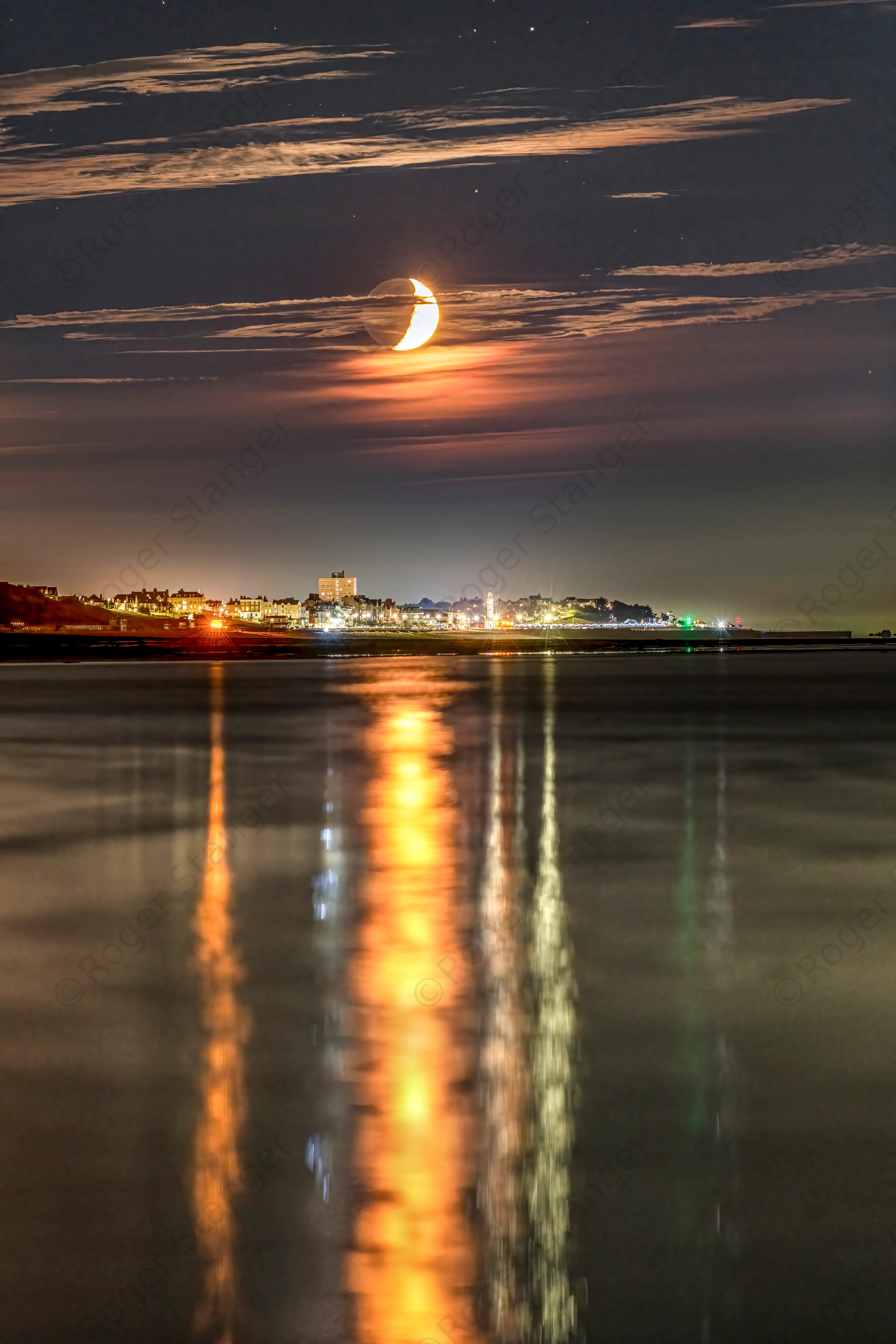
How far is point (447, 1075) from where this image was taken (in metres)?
9.10

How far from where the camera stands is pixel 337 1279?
618 centimetres

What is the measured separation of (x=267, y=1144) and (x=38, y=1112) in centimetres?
150

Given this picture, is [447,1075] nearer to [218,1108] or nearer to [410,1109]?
[410,1109]

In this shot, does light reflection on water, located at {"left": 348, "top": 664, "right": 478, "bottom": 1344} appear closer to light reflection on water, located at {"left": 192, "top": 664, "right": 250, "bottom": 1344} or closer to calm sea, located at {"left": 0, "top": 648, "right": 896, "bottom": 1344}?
calm sea, located at {"left": 0, "top": 648, "right": 896, "bottom": 1344}

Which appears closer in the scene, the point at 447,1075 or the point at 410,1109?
the point at 410,1109

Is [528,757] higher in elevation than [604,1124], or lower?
higher

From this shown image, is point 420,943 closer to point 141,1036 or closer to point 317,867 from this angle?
point 141,1036

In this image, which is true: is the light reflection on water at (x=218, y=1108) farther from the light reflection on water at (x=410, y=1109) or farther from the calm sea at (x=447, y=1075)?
the light reflection on water at (x=410, y=1109)

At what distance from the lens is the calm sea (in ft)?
20.1

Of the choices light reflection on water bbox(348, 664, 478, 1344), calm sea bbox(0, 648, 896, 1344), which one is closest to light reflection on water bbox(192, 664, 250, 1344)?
calm sea bbox(0, 648, 896, 1344)

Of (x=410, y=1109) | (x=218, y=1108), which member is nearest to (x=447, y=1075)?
(x=410, y=1109)

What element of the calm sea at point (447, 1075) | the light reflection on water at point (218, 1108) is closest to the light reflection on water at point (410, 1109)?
the calm sea at point (447, 1075)

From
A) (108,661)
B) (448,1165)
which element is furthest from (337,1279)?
(108,661)

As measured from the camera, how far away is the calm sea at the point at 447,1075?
6.13 meters
